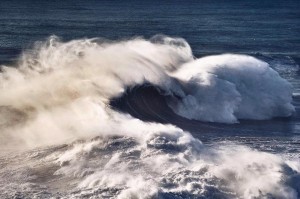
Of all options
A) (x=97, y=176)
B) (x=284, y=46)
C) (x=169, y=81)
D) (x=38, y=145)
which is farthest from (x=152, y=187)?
(x=284, y=46)

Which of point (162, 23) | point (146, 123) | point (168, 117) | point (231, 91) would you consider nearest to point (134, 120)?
point (146, 123)

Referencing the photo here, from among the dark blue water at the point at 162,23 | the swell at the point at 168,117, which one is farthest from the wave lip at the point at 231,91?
the dark blue water at the point at 162,23

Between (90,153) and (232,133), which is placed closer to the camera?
(90,153)

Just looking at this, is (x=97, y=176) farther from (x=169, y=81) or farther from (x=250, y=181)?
(x=169, y=81)

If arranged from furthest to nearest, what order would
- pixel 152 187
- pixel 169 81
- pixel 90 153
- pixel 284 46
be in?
pixel 284 46 < pixel 169 81 < pixel 90 153 < pixel 152 187

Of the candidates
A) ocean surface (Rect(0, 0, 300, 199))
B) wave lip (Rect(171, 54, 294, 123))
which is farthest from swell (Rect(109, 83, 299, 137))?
wave lip (Rect(171, 54, 294, 123))

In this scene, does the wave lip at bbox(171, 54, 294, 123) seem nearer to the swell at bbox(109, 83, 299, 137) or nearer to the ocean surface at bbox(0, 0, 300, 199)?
the ocean surface at bbox(0, 0, 300, 199)
